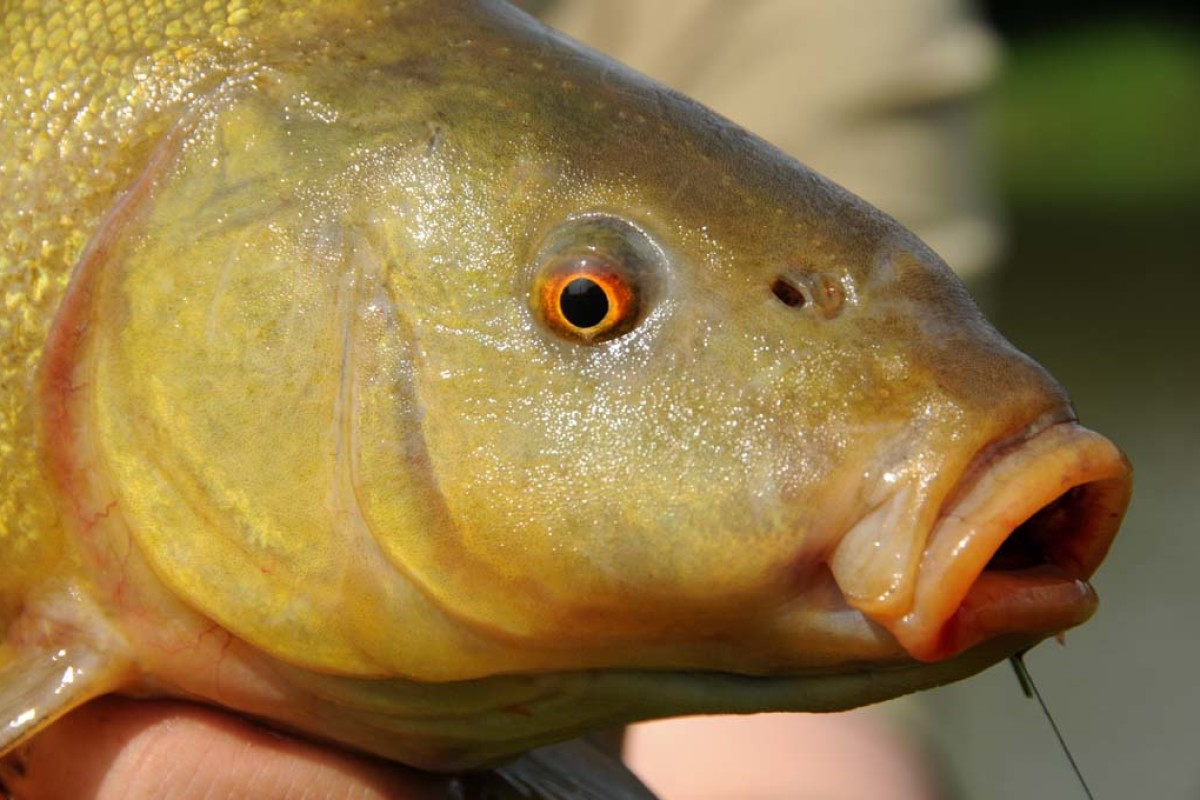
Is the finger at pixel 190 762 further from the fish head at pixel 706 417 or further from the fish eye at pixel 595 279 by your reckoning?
the fish eye at pixel 595 279

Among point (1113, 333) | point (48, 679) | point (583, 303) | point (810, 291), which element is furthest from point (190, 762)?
point (1113, 333)

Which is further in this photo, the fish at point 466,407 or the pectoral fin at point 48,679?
the pectoral fin at point 48,679

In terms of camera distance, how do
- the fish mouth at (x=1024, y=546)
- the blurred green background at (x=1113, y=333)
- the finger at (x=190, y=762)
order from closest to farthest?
the fish mouth at (x=1024, y=546)
the finger at (x=190, y=762)
the blurred green background at (x=1113, y=333)

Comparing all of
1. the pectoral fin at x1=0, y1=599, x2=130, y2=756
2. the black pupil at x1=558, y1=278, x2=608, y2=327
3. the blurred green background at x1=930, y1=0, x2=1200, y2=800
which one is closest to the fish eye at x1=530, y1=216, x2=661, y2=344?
the black pupil at x1=558, y1=278, x2=608, y2=327

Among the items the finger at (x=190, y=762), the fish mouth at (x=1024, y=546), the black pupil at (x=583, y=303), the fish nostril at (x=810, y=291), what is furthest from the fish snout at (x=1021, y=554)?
the finger at (x=190, y=762)

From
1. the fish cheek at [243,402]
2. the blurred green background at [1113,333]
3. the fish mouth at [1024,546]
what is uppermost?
the blurred green background at [1113,333]

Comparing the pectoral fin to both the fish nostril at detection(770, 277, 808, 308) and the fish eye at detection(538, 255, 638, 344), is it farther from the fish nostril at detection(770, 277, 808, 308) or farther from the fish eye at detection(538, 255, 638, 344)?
the fish nostril at detection(770, 277, 808, 308)

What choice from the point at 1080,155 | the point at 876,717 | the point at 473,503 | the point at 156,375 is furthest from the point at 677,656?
the point at 1080,155

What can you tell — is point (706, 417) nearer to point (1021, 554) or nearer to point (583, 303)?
point (583, 303)
